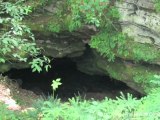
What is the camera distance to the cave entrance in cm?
992

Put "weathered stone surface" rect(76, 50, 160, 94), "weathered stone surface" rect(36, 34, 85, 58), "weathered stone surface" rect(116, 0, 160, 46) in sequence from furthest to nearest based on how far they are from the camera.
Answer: "weathered stone surface" rect(36, 34, 85, 58), "weathered stone surface" rect(76, 50, 160, 94), "weathered stone surface" rect(116, 0, 160, 46)

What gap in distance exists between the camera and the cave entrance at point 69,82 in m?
9.92

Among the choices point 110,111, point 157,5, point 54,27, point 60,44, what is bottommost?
point 60,44

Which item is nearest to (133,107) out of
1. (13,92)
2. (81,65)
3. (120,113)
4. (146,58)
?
(120,113)

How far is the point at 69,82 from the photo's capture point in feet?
34.4

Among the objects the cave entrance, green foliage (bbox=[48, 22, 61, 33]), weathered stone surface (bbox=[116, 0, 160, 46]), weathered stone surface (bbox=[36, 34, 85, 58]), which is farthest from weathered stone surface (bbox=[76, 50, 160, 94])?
green foliage (bbox=[48, 22, 61, 33])

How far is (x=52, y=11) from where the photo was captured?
7.70m

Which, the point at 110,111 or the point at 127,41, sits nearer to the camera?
the point at 110,111

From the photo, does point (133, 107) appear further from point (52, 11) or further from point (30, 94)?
point (30, 94)

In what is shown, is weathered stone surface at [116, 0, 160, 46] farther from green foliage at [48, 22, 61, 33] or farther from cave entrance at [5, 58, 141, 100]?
cave entrance at [5, 58, 141, 100]

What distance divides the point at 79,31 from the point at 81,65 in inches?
79.5

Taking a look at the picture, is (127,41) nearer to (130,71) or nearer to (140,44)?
(140,44)


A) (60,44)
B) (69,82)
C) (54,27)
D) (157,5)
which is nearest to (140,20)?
(157,5)

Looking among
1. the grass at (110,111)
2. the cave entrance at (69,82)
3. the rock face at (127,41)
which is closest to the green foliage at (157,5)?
the rock face at (127,41)
